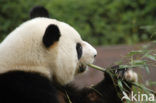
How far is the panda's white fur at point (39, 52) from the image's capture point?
10.7 ft

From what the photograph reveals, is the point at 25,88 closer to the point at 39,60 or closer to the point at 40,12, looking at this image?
the point at 39,60

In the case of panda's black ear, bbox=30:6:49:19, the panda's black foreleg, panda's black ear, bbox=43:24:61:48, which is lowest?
the panda's black foreleg

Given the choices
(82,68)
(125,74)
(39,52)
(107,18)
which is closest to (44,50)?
(39,52)

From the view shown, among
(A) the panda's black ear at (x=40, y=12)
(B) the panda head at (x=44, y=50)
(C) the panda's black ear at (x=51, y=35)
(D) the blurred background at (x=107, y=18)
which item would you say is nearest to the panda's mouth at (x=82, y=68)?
(B) the panda head at (x=44, y=50)

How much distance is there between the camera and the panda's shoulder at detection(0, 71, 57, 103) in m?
3.09

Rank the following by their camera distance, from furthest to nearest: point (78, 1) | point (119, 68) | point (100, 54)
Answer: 1. point (78, 1)
2. point (100, 54)
3. point (119, 68)

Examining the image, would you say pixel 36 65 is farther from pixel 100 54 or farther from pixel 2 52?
pixel 100 54

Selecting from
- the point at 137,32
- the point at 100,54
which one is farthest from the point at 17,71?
the point at 137,32

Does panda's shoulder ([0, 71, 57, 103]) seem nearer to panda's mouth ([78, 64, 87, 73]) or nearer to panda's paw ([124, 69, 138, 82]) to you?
panda's mouth ([78, 64, 87, 73])

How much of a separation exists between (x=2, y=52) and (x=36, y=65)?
0.35m

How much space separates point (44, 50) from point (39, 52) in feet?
0.17

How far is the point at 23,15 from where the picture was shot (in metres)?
7.03

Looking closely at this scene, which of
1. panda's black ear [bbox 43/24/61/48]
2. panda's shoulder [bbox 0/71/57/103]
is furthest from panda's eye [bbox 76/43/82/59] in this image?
panda's shoulder [bbox 0/71/57/103]

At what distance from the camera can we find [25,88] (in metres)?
3.12
